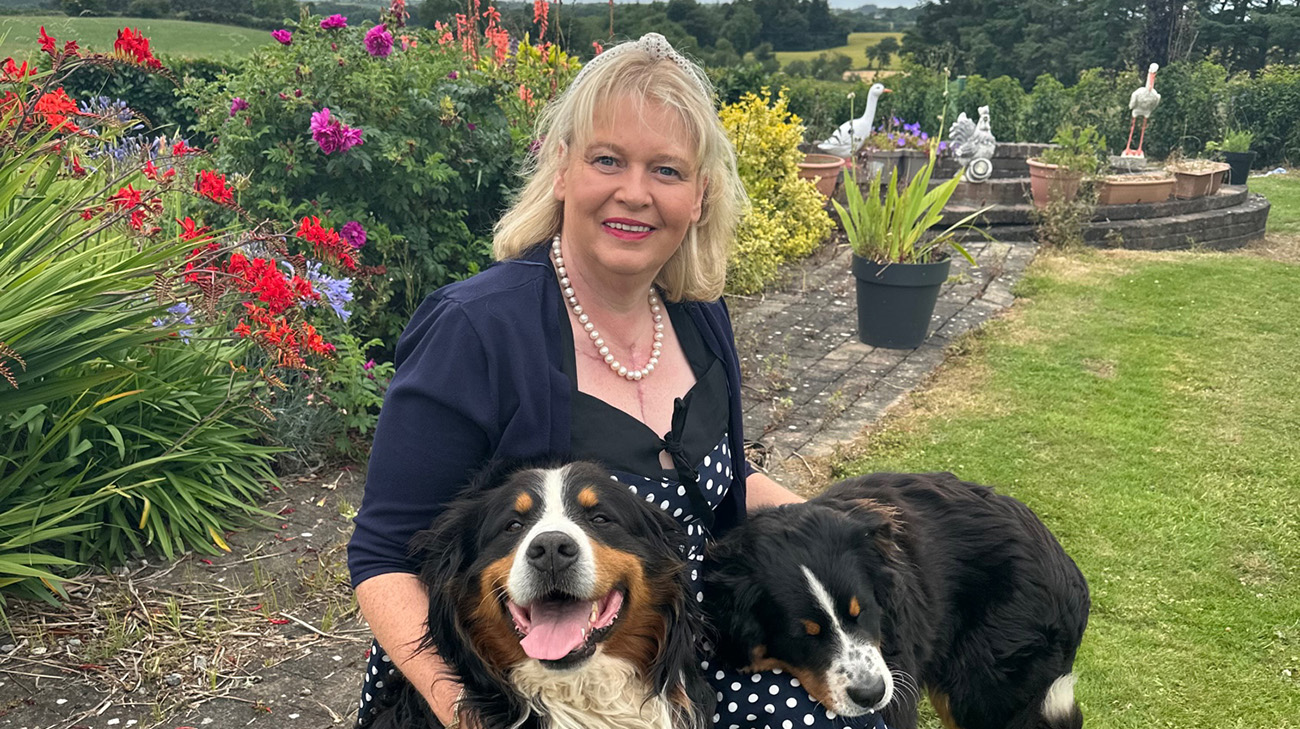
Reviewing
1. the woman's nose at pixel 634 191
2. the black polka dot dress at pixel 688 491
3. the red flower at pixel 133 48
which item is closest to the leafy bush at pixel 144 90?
the red flower at pixel 133 48

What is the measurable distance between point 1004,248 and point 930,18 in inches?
1082

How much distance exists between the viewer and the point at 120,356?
3336 mm

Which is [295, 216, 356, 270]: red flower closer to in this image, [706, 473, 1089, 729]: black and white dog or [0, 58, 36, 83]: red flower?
[0, 58, 36, 83]: red flower

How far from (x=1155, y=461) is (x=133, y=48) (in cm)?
508

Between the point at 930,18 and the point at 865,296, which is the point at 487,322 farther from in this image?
the point at 930,18

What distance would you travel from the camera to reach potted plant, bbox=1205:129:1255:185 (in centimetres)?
1387

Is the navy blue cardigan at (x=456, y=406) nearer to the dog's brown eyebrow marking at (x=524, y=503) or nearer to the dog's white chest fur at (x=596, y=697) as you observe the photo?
the dog's brown eyebrow marking at (x=524, y=503)

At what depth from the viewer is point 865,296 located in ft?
20.8

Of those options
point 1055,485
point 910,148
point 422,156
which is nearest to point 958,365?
point 1055,485

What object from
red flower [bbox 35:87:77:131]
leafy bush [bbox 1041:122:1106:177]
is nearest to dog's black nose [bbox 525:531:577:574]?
red flower [bbox 35:87:77:131]

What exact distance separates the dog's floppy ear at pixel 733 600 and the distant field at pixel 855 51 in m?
24.0

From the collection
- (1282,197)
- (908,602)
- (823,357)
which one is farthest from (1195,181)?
(908,602)

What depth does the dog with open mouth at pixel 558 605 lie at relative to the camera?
5.19ft

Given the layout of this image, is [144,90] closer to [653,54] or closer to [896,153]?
[896,153]
